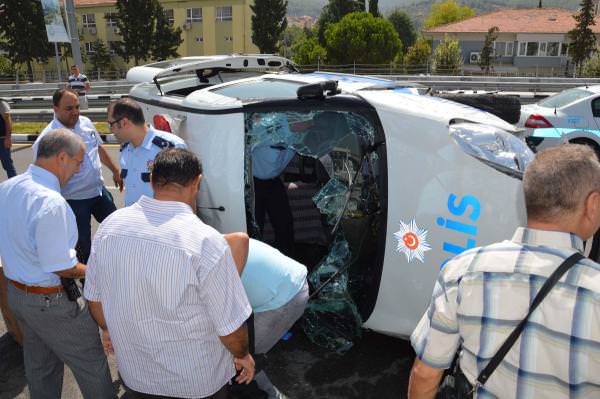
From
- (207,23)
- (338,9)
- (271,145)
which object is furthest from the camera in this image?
(207,23)

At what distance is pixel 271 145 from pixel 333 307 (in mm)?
1234

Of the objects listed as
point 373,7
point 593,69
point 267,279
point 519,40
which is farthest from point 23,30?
point 519,40

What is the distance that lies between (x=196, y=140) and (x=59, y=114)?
1.44m

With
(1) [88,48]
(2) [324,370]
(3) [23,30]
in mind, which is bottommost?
(2) [324,370]

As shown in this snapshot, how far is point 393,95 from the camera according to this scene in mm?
2910

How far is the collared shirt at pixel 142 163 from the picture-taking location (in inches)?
135

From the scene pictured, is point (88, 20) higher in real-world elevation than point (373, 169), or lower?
higher

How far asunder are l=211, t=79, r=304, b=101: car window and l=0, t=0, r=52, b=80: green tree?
43.2m

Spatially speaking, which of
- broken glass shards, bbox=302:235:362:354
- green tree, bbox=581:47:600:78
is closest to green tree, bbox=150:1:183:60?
green tree, bbox=581:47:600:78

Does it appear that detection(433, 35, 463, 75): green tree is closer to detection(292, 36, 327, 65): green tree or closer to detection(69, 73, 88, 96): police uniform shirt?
detection(292, 36, 327, 65): green tree

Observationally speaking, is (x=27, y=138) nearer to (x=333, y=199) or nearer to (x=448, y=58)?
(x=333, y=199)

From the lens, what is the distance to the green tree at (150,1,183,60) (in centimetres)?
4375

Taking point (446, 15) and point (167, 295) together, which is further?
point (446, 15)

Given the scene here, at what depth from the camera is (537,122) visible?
27.8 ft
